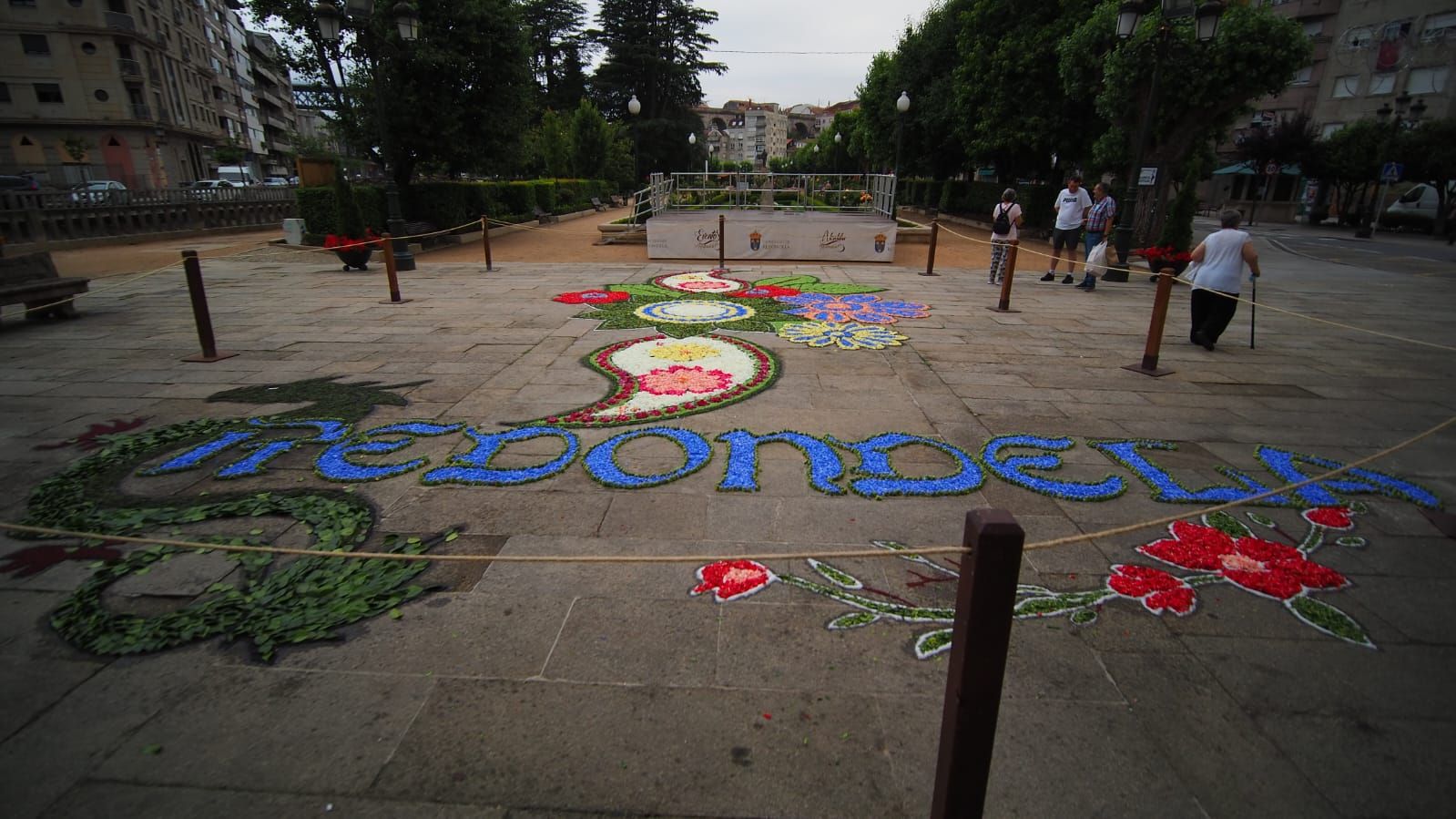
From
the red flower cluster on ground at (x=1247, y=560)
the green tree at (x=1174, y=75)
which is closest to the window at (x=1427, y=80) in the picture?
the green tree at (x=1174, y=75)

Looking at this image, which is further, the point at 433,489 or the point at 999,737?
the point at 433,489

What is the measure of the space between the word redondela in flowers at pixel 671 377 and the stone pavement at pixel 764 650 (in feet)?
0.78

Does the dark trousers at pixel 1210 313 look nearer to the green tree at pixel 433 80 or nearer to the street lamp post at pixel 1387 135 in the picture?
the green tree at pixel 433 80

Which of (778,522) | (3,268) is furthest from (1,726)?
(3,268)

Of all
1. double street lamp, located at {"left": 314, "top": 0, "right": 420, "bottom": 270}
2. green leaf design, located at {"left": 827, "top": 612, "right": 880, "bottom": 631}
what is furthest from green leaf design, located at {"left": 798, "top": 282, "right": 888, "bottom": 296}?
green leaf design, located at {"left": 827, "top": 612, "right": 880, "bottom": 631}

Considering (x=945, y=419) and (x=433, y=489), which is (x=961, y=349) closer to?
(x=945, y=419)

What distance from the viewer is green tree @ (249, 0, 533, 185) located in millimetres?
16750

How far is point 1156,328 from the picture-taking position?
6434mm

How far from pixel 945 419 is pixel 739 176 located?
19720mm

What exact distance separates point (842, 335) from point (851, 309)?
5.80 ft

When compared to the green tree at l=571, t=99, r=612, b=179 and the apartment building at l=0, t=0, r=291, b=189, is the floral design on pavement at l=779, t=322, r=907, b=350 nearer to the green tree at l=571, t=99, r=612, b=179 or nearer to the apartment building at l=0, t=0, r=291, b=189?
the green tree at l=571, t=99, r=612, b=179

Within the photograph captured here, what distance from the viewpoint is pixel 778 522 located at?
368 centimetres

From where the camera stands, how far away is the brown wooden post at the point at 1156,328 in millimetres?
6238

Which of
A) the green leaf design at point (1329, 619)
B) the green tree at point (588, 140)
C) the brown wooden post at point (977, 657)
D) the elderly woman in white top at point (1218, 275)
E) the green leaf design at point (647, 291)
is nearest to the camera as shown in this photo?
the brown wooden post at point (977, 657)
